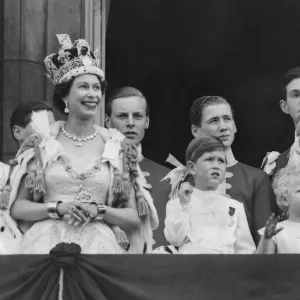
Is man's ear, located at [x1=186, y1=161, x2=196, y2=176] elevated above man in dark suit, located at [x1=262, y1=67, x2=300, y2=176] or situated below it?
below

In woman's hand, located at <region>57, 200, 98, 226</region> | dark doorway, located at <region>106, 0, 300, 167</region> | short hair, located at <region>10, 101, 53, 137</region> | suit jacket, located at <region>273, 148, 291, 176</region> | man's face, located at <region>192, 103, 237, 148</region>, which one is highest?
dark doorway, located at <region>106, 0, 300, 167</region>

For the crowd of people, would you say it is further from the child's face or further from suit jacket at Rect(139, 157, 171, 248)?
suit jacket at Rect(139, 157, 171, 248)

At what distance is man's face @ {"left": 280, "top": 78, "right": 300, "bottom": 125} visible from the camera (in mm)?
6691

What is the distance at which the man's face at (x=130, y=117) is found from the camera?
6.71 m

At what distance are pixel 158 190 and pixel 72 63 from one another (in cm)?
122

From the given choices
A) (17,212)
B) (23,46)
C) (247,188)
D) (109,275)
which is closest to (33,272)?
(109,275)

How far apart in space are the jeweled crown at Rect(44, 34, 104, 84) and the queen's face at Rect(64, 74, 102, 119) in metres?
0.04

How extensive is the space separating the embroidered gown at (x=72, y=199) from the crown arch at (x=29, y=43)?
7.33 feet

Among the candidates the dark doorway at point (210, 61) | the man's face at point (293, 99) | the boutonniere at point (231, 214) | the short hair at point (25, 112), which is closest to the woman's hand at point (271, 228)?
the boutonniere at point (231, 214)

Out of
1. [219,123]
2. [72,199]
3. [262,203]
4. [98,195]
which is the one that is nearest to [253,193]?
[262,203]

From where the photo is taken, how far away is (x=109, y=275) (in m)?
4.84

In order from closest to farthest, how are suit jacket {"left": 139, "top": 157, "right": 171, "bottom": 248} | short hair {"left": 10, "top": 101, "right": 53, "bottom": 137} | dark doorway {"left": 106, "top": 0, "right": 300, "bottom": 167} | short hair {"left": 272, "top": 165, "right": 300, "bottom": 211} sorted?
short hair {"left": 272, "top": 165, "right": 300, "bottom": 211} < suit jacket {"left": 139, "top": 157, "right": 171, "bottom": 248} < short hair {"left": 10, "top": 101, "right": 53, "bottom": 137} < dark doorway {"left": 106, "top": 0, "right": 300, "bottom": 167}

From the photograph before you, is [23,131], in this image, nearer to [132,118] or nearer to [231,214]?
[132,118]

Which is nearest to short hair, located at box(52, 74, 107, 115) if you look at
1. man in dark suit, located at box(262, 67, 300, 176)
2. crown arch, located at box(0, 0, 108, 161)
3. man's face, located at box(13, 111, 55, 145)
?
man's face, located at box(13, 111, 55, 145)
